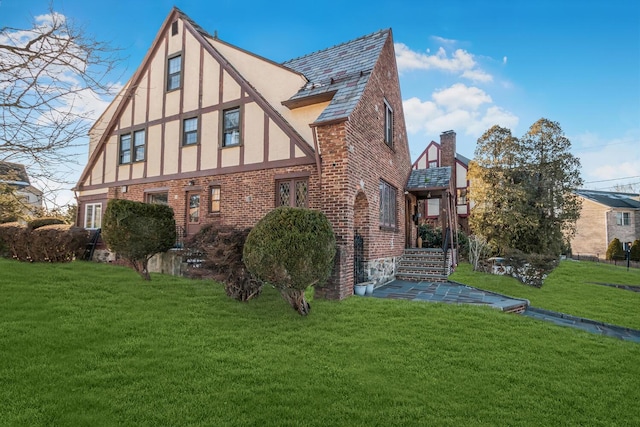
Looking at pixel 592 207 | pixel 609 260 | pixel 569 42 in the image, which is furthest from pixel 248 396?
pixel 592 207

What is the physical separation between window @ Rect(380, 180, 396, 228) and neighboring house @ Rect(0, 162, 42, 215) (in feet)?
27.6

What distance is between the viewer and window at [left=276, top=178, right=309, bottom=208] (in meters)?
9.40

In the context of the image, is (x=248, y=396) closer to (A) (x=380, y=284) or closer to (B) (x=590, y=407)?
(B) (x=590, y=407)

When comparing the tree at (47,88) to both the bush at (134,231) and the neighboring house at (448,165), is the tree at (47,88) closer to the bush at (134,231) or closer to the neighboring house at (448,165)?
Answer: the bush at (134,231)

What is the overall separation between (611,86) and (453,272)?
8524 millimetres

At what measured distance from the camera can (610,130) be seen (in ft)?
44.8

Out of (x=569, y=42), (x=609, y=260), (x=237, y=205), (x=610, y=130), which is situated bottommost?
(x=609, y=260)

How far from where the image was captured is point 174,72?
41.4 ft

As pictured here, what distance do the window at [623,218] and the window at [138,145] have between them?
37.2m

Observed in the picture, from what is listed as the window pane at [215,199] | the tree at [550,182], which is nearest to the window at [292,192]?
the window pane at [215,199]

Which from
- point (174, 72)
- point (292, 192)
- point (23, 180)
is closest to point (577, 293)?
point (292, 192)

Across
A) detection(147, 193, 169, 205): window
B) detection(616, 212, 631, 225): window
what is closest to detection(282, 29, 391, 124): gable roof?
detection(147, 193, 169, 205): window

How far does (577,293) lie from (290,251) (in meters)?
9.65

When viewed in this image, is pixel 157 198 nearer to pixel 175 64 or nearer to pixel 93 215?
pixel 93 215
